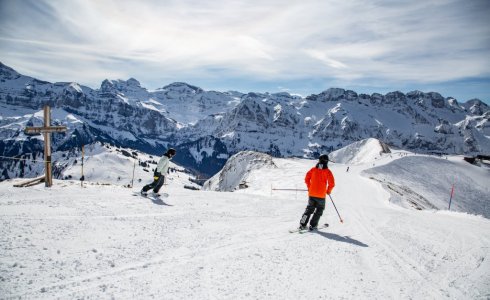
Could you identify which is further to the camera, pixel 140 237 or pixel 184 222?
pixel 184 222

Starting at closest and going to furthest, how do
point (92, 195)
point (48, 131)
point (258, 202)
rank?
point (92, 195) → point (258, 202) → point (48, 131)

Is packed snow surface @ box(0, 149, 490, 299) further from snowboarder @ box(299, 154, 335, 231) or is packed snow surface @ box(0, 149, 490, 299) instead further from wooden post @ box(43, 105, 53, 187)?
wooden post @ box(43, 105, 53, 187)

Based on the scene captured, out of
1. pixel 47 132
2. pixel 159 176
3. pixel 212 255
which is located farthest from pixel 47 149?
pixel 212 255

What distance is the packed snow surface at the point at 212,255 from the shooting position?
6.91 m

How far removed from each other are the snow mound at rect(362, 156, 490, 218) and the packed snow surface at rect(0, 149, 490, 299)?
38651 mm

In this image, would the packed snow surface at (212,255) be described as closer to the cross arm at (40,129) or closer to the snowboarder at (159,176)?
the snowboarder at (159,176)

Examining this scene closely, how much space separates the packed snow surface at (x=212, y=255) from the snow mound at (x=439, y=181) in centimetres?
3865

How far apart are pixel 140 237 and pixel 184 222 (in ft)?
8.16

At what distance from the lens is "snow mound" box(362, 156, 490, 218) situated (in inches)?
2133

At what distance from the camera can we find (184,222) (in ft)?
40.0

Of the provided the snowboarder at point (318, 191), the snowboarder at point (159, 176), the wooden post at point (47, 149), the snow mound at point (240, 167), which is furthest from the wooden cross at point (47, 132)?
the snow mound at point (240, 167)

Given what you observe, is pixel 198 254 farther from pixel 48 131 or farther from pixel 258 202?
pixel 48 131

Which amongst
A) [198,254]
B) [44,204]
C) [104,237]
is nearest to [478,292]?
[198,254]

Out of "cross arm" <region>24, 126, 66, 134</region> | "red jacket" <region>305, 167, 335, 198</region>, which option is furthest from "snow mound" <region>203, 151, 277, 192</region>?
"red jacket" <region>305, 167, 335, 198</region>
